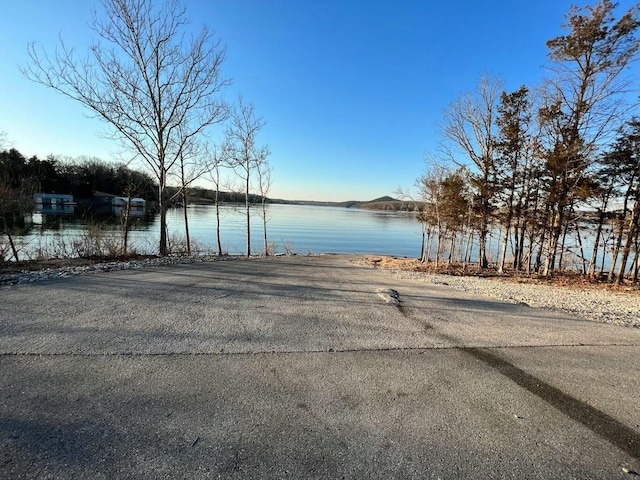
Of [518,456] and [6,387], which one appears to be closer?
[518,456]

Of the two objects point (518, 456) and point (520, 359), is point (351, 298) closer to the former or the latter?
point (520, 359)

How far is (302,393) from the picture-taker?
265 centimetres

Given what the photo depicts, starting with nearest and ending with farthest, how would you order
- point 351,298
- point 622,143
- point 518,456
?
point 518,456
point 351,298
point 622,143

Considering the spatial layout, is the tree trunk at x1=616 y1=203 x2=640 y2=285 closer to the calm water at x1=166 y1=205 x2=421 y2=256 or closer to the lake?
the lake

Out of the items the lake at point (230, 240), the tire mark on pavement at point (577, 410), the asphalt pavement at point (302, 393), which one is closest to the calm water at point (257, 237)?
the lake at point (230, 240)

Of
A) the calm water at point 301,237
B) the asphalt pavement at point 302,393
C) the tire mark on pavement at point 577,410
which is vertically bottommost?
the calm water at point 301,237

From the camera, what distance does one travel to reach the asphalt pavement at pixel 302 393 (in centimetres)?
190

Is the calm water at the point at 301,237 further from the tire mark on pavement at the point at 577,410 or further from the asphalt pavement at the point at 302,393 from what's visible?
the tire mark on pavement at the point at 577,410

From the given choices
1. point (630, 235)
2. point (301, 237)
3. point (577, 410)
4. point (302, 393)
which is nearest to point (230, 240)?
point (301, 237)

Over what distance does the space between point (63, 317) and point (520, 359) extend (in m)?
5.89

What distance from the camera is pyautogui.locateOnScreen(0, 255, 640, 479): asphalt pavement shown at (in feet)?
6.23

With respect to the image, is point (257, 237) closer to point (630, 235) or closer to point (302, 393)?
point (630, 235)

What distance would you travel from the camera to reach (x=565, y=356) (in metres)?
3.77

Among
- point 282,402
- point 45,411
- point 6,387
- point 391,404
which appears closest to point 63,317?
point 6,387
